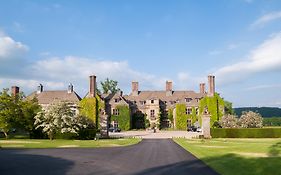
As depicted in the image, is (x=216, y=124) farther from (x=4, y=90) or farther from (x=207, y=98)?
(x=4, y=90)

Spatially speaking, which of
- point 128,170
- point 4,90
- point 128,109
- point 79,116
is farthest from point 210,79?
point 128,170

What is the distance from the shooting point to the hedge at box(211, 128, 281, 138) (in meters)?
47.6

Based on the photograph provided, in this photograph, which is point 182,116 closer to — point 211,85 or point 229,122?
point 211,85

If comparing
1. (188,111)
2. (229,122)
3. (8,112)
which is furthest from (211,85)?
(8,112)

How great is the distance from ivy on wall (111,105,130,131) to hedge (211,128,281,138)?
34231mm

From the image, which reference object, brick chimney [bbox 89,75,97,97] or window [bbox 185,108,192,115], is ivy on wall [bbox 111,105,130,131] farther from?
window [bbox 185,108,192,115]

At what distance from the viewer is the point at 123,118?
7969cm

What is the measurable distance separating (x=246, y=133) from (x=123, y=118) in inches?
1456

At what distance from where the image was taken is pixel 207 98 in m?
73.1

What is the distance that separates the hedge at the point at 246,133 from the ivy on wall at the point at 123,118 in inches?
1348

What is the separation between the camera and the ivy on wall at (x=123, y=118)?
79.5m

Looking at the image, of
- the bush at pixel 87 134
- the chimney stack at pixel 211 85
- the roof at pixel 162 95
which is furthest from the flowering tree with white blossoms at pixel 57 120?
the roof at pixel 162 95

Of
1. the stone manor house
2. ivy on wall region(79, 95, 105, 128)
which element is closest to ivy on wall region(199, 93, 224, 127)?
the stone manor house

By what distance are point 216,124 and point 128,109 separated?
88.6ft
